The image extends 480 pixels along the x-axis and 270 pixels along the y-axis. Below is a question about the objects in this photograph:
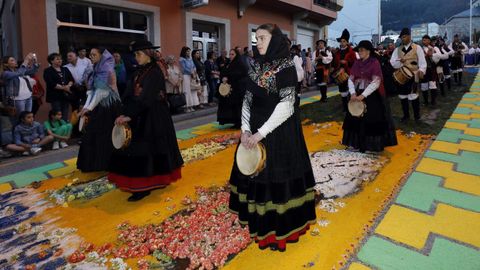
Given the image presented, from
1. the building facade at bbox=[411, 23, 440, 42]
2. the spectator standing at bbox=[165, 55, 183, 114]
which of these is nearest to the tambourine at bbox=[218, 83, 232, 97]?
the spectator standing at bbox=[165, 55, 183, 114]

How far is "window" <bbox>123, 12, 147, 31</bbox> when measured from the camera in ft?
36.9

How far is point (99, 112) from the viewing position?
5.11 metres

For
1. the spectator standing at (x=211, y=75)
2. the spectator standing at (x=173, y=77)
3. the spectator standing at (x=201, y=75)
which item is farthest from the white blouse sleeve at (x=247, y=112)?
the spectator standing at (x=211, y=75)

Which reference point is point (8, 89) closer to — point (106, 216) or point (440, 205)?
point (106, 216)

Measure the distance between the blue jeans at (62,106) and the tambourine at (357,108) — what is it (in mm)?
6071

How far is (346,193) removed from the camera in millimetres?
4289

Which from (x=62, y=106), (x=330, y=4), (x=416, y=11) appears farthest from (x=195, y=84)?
(x=416, y=11)

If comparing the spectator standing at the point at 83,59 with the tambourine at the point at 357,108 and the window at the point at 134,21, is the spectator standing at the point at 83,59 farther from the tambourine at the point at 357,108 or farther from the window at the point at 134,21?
the tambourine at the point at 357,108

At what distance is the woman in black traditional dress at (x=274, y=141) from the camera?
2.86 meters

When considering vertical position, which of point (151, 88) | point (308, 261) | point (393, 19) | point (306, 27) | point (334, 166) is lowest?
point (308, 261)

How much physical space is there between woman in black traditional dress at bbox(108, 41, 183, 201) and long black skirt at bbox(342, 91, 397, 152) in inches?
126

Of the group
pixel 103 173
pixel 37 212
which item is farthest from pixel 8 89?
pixel 37 212

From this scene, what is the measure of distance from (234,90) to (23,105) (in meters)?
4.31

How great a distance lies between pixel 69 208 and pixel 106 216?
57 centimetres
